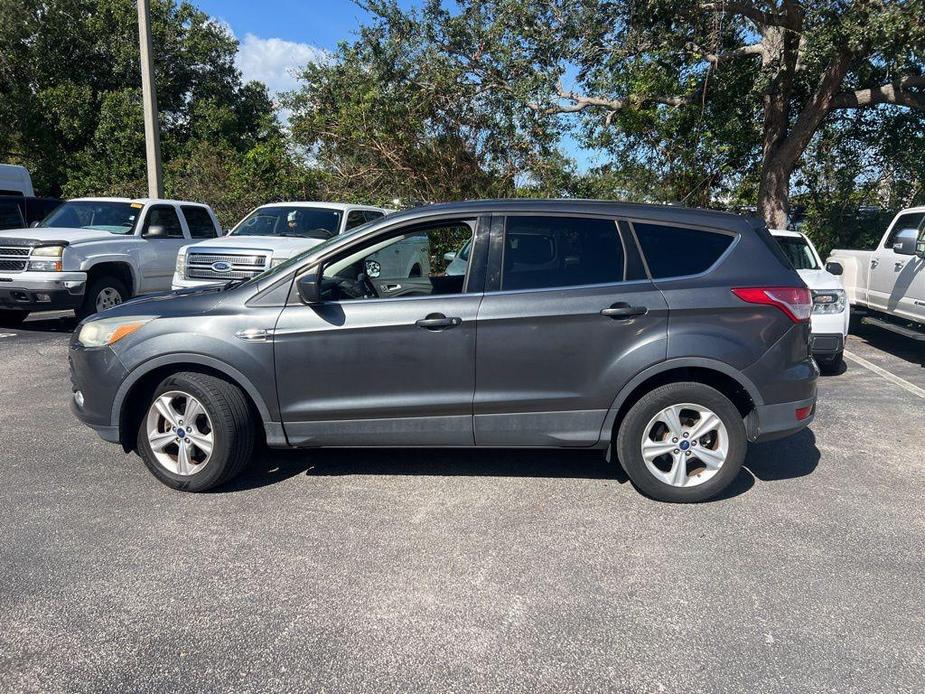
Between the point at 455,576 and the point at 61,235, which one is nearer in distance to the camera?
the point at 455,576

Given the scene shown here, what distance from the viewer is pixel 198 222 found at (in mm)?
12445

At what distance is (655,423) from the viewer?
440cm

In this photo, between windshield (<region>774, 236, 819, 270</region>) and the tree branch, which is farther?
the tree branch

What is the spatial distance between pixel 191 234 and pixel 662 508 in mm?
10058

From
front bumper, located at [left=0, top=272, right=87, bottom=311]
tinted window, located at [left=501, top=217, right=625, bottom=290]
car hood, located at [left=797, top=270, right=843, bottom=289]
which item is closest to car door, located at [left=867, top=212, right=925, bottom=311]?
car hood, located at [left=797, top=270, right=843, bottom=289]

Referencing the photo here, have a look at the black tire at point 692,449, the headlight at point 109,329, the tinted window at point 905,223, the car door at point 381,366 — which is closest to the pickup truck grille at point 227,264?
the headlight at point 109,329

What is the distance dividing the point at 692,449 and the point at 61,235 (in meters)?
9.56

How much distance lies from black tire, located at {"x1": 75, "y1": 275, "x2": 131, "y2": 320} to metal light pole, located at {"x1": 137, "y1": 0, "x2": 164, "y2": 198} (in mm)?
4318

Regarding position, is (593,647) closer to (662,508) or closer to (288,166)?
(662,508)

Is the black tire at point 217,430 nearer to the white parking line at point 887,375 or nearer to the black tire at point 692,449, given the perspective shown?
the black tire at point 692,449

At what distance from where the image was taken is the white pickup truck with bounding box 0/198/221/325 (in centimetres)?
991

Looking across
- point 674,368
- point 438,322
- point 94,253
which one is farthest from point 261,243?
point 674,368

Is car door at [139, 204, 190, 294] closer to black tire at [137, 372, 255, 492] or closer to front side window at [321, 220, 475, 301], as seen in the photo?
front side window at [321, 220, 475, 301]

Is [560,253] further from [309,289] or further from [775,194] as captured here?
[775,194]
